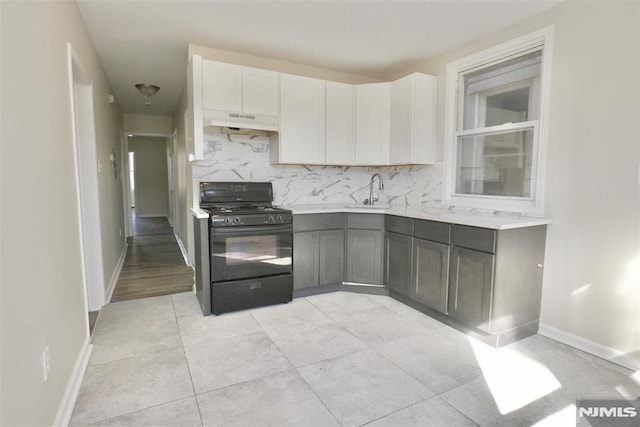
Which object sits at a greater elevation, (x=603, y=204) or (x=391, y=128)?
(x=391, y=128)

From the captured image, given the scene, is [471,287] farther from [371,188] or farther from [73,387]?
[73,387]

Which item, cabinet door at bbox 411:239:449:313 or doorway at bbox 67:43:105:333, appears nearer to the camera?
cabinet door at bbox 411:239:449:313

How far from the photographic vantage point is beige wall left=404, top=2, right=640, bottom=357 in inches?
88.1

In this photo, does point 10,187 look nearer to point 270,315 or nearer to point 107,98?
point 270,315

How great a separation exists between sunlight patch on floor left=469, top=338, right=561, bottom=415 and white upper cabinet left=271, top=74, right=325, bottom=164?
234 cm

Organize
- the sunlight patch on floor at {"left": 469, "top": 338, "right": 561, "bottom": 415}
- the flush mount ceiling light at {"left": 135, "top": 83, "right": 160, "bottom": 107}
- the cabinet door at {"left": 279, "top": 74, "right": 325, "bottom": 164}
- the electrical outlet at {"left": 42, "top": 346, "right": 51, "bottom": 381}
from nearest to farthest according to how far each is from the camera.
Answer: the electrical outlet at {"left": 42, "top": 346, "right": 51, "bottom": 381}, the sunlight patch on floor at {"left": 469, "top": 338, "right": 561, "bottom": 415}, the cabinet door at {"left": 279, "top": 74, "right": 325, "bottom": 164}, the flush mount ceiling light at {"left": 135, "top": 83, "right": 160, "bottom": 107}

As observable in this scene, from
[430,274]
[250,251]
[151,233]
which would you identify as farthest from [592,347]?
[151,233]

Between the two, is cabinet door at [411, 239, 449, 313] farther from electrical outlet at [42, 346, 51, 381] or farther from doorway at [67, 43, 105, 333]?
doorway at [67, 43, 105, 333]

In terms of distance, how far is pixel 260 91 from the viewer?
341cm

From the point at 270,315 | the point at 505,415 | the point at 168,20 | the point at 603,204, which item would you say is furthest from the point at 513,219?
the point at 168,20

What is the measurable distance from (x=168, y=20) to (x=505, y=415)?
11.6 ft

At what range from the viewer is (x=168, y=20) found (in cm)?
285

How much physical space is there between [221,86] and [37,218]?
6.80 ft

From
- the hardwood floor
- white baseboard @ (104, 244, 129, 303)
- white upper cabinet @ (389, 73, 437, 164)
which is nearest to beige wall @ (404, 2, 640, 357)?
white upper cabinet @ (389, 73, 437, 164)
